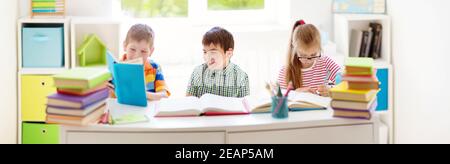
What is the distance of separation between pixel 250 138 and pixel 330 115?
36 cm

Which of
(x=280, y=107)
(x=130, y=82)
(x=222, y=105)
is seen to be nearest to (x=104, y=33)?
(x=130, y=82)

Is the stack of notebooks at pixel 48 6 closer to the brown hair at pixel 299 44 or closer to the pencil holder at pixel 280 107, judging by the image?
the brown hair at pixel 299 44

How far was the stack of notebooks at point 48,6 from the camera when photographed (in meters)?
4.21

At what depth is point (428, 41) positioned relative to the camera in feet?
12.5

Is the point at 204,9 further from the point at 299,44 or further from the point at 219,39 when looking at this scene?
the point at 299,44

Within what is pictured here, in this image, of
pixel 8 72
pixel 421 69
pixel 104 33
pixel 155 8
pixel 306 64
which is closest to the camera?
pixel 306 64

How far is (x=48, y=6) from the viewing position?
4223 millimetres

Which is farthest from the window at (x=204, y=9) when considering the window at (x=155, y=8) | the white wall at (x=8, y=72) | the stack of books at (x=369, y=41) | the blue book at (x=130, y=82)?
the blue book at (x=130, y=82)

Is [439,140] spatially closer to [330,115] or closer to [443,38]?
[443,38]

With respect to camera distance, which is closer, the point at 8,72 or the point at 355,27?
the point at 8,72

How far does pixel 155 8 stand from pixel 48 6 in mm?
849

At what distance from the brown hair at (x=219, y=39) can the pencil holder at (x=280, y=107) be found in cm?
82

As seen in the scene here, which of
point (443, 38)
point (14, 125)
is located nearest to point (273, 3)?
point (443, 38)

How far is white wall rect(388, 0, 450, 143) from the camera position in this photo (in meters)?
3.65
